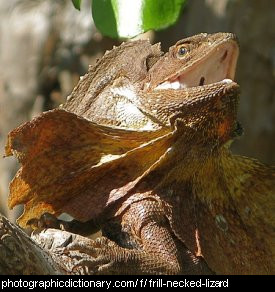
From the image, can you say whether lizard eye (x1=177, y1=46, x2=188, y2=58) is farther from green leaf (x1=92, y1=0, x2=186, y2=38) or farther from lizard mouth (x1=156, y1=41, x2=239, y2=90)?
green leaf (x1=92, y1=0, x2=186, y2=38)

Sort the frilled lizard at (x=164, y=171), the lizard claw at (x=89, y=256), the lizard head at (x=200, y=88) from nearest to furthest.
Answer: the lizard claw at (x=89, y=256) < the frilled lizard at (x=164, y=171) < the lizard head at (x=200, y=88)

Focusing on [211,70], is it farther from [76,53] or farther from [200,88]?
[76,53]

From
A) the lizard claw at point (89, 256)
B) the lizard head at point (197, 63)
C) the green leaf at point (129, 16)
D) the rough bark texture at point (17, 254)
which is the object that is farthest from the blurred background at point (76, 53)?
the green leaf at point (129, 16)

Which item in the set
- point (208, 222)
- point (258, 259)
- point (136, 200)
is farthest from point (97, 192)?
point (258, 259)

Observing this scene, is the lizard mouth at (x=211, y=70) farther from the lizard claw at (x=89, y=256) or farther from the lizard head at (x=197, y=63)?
the lizard claw at (x=89, y=256)

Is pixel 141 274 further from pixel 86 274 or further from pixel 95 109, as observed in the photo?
pixel 95 109

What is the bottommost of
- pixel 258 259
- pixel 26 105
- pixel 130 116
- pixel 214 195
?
pixel 26 105

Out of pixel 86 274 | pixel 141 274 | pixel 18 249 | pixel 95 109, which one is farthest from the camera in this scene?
pixel 95 109
